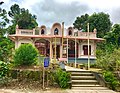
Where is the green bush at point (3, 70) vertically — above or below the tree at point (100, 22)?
below

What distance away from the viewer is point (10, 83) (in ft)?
45.6

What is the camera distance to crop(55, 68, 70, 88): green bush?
13.6 metres

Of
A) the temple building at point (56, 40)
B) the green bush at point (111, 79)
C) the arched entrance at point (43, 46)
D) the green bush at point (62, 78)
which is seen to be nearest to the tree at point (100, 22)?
the temple building at point (56, 40)

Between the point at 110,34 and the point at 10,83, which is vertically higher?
the point at 110,34

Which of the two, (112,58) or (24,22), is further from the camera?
(24,22)

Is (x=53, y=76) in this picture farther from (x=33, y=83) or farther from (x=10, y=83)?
(x=10, y=83)

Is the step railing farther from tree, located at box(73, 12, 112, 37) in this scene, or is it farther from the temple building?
tree, located at box(73, 12, 112, 37)

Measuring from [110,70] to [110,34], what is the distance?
68.2ft

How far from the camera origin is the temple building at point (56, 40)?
29709 millimetres

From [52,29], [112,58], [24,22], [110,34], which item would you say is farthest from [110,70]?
[24,22]

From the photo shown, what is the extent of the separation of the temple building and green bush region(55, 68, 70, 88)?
15096mm

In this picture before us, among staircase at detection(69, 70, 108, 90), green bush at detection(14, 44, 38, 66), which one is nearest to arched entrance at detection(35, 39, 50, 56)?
green bush at detection(14, 44, 38, 66)

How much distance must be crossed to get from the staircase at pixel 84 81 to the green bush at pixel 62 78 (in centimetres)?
48

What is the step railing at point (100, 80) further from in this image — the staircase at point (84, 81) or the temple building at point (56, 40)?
the temple building at point (56, 40)
